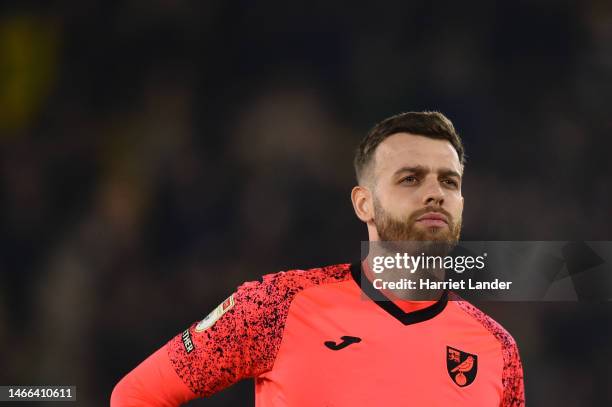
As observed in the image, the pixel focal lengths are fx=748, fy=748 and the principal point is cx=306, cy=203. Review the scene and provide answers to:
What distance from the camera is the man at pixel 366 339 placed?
7.51ft

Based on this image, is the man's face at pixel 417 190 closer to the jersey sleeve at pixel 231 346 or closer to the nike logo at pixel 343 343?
the nike logo at pixel 343 343

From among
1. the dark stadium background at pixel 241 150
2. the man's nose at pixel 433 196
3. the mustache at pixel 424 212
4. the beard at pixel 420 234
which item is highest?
the dark stadium background at pixel 241 150

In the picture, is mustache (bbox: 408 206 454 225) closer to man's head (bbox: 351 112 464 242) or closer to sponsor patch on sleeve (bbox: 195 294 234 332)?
man's head (bbox: 351 112 464 242)

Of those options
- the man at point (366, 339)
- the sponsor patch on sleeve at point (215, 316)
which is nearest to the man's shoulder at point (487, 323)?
the man at point (366, 339)

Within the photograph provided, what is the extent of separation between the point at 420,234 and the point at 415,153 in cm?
29

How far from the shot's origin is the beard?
2391mm

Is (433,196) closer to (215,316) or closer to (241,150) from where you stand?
(215,316)

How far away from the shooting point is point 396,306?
2.49 m

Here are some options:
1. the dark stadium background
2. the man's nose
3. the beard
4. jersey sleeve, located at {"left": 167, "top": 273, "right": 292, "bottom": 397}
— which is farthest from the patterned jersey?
the dark stadium background

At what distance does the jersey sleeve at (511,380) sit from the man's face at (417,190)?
47cm

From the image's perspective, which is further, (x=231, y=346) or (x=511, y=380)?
(x=511, y=380)

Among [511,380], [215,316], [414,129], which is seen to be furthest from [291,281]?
[511,380]

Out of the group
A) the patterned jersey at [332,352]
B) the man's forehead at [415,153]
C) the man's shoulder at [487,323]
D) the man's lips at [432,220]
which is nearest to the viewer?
the patterned jersey at [332,352]

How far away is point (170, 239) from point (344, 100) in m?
1.57
